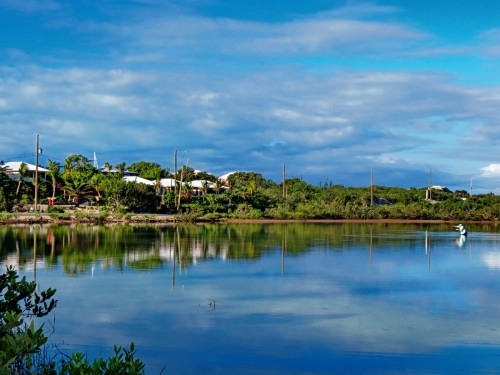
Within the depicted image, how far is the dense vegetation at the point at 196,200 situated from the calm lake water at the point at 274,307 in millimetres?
24286

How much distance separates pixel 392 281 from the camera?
17.1 m

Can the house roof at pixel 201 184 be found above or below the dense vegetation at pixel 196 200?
above

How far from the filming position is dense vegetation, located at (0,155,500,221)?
4881 centimetres

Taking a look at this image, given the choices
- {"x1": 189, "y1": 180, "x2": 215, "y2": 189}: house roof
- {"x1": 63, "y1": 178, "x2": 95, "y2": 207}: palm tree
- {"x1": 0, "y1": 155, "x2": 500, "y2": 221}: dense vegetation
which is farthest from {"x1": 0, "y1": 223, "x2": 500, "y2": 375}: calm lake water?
{"x1": 189, "y1": 180, "x2": 215, "y2": 189}: house roof

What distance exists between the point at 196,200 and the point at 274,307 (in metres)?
41.5

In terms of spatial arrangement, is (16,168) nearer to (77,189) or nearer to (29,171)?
(29,171)

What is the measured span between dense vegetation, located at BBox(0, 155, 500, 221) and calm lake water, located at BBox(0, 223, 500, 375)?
956 inches

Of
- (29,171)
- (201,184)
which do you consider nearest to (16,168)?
(29,171)

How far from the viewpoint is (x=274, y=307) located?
41.7ft

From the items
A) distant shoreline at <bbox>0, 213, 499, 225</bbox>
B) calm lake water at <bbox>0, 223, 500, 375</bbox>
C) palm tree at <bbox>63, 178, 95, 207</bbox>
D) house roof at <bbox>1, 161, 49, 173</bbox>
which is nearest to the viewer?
calm lake water at <bbox>0, 223, 500, 375</bbox>

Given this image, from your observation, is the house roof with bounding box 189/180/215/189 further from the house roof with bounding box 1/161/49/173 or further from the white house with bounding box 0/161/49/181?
the house roof with bounding box 1/161/49/173

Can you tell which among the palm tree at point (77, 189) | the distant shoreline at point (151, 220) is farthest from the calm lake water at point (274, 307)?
the palm tree at point (77, 189)

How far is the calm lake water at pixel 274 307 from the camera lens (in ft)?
29.4

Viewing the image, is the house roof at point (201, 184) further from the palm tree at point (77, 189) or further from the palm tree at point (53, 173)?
the palm tree at point (53, 173)
